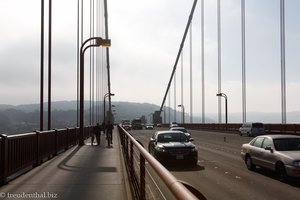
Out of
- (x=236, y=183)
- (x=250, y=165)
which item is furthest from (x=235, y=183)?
(x=250, y=165)

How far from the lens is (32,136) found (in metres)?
13.0

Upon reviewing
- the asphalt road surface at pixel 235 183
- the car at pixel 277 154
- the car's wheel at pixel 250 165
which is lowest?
the asphalt road surface at pixel 235 183

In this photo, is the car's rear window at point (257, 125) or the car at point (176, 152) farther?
the car's rear window at point (257, 125)

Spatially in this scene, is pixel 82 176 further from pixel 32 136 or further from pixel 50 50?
pixel 50 50

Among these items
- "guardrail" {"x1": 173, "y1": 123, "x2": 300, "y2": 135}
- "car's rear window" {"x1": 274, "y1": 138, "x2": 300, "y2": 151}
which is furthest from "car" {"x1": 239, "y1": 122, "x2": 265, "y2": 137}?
"car's rear window" {"x1": 274, "y1": 138, "x2": 300, "y2": 151}

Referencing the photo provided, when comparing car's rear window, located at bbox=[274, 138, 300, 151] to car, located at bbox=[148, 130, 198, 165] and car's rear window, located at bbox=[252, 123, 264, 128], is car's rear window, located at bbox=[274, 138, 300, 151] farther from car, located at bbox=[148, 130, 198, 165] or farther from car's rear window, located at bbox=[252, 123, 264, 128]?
car's rear window, located at bbox=[252, 123, 264, 128]

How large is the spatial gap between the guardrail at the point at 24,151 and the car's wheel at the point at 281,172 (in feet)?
23.1

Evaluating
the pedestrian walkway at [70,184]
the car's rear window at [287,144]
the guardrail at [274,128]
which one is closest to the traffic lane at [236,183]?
the car's rear window at [287,144]

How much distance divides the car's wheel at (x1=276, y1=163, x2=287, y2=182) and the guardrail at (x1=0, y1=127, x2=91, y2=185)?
7.04 metres

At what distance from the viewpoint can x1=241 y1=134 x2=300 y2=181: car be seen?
450 inches

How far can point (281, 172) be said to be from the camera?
12.0m

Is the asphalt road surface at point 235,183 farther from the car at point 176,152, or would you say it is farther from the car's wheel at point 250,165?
the car at point 176,152

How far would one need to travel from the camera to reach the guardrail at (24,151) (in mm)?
9578

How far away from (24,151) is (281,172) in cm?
711
